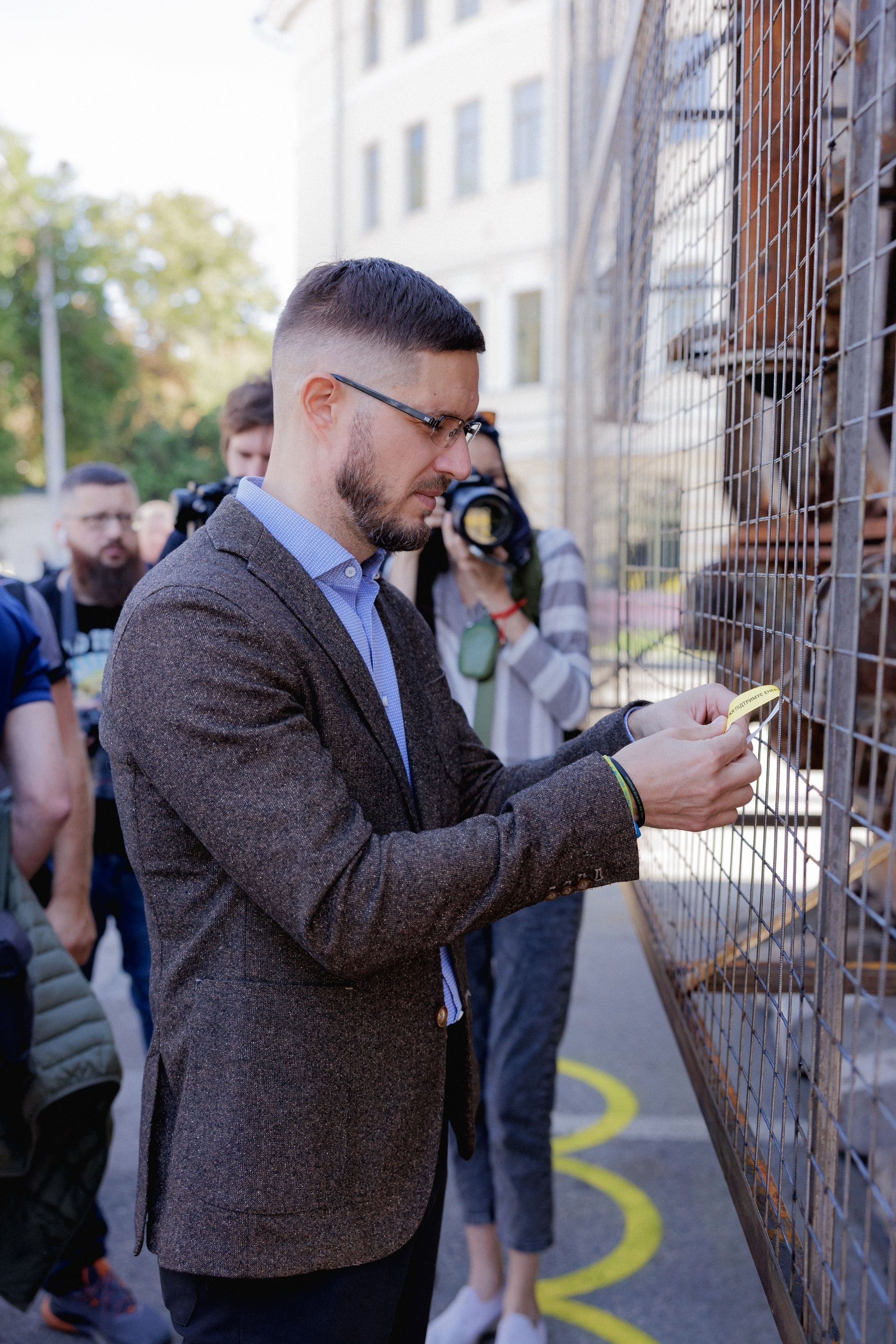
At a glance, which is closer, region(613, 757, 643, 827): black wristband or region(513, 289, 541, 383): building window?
region(613, 757, 643, 827): black wristband

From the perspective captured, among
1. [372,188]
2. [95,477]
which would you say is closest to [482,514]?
[95,477]

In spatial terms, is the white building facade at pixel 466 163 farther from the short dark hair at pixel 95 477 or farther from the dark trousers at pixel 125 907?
the dark trousers at pixel 125 907

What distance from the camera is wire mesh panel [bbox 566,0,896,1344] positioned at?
1.16 metres

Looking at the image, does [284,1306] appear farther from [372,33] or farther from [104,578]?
[372,33]

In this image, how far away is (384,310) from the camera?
1.48 m

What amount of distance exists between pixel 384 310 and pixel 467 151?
21.6m

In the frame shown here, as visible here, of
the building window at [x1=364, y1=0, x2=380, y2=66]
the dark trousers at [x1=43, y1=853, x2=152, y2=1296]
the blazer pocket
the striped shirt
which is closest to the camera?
the blazer pocket

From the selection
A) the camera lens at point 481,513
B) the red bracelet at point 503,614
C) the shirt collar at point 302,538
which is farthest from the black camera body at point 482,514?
the shirt collar at point 302,538

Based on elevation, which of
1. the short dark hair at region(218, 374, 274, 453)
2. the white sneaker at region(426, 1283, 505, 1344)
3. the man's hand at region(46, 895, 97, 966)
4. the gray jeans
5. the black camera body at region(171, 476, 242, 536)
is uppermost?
the short dark hair at region(218, 374, 274, 453)

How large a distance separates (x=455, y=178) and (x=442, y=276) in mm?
1950

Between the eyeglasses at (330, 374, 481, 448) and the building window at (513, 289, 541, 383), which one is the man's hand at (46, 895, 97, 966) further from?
the building window at (513, 289, 541, 383)

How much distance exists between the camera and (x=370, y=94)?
22.4 m

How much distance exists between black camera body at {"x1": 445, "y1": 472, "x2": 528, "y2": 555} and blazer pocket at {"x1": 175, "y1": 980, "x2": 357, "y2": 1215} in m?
1.43

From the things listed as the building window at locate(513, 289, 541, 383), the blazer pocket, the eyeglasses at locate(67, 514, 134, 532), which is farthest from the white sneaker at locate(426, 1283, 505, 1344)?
the building window at locate(513, 289, 541, 383)
